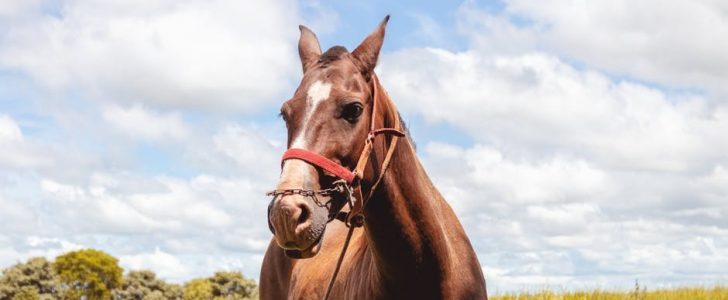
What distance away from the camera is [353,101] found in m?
5.70

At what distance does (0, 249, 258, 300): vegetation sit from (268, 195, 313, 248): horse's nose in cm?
3489

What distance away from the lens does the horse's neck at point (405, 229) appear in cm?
610

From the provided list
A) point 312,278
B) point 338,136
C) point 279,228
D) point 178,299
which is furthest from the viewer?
point 178,299

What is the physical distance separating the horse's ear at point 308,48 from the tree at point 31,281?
39.9m

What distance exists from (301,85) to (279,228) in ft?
3.76

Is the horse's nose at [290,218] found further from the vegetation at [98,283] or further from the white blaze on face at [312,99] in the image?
the vegetation at [98,283]

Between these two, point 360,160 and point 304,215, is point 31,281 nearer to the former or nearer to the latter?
point 360,160

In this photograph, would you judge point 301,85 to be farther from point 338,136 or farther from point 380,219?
point 380,219

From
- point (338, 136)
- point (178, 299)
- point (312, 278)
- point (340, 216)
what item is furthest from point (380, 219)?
point (178, 299)

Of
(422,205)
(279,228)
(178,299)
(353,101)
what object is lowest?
(279,228)

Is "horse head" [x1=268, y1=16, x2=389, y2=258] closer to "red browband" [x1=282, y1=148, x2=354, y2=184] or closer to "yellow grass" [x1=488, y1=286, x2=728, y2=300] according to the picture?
"red browband" [x1=282, y1=148, x2=354, y2=184]

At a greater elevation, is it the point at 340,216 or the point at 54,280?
the point at 54,280

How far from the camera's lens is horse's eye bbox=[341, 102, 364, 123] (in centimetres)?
569

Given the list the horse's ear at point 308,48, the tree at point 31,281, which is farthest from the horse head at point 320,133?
the tree at point 31,281
